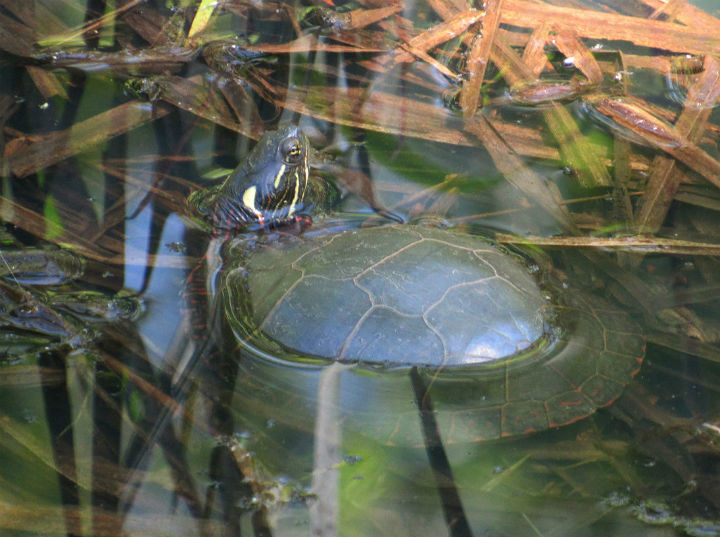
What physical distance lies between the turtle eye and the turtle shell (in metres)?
0.86

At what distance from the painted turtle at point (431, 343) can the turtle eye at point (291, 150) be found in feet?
2.79

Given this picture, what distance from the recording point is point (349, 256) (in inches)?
101

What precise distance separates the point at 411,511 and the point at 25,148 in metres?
2.90

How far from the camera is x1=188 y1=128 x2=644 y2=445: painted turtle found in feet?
7.65

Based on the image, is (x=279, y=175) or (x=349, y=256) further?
(x=279, y=175)

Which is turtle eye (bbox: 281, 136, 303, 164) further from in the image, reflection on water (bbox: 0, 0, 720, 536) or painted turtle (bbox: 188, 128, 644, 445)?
painted turtle (bbox: 188, 128, 644, 445)

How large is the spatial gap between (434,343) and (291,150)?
146cm

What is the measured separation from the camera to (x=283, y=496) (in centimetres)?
208

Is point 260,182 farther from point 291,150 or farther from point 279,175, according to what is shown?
point 291,150

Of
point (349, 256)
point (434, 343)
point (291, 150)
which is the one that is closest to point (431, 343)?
point (434, 343)

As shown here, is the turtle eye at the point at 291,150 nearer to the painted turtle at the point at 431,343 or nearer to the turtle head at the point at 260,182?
the turtle head at the point at 260,182

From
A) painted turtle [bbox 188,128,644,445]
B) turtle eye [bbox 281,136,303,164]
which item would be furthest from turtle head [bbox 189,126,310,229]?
painted turtle [bbox 188,128,644,445]

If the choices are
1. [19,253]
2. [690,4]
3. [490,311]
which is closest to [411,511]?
[490,311]

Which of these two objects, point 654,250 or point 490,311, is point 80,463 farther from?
point 654,250
